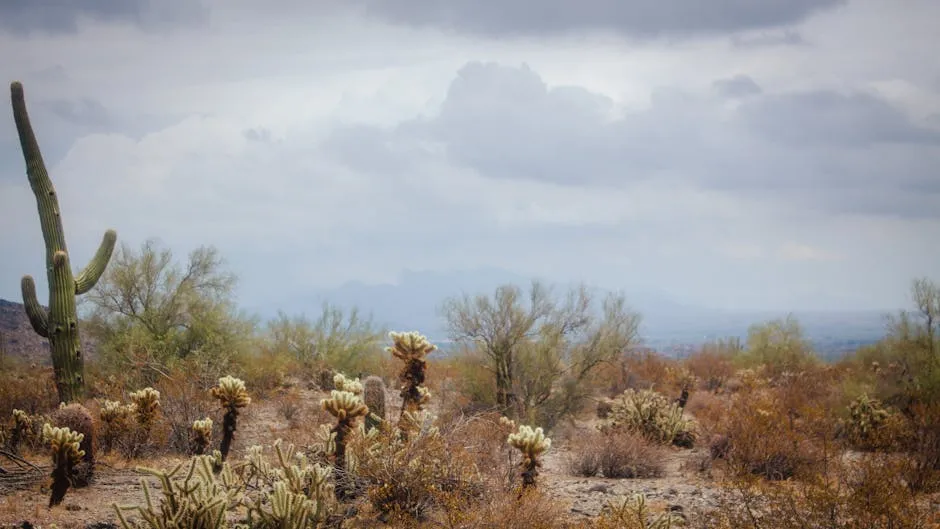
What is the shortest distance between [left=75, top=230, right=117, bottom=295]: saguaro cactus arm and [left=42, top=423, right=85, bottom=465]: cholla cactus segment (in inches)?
178

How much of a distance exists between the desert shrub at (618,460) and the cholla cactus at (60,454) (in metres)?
7.56

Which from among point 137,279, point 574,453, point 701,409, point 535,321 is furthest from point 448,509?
point 137,279

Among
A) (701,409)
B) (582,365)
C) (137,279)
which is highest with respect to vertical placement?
(137,279)

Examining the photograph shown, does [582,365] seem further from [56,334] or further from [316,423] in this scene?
[56,334]

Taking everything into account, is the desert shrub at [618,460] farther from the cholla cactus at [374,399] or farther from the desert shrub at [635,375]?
the desert shrub at [635,375]

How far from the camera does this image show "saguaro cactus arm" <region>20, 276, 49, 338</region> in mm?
12297

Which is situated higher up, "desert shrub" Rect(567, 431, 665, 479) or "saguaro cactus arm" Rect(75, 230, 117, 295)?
"saguaro cactus arm" Rect(75, 230, 117, 295)

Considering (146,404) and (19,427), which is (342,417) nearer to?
(146,404)

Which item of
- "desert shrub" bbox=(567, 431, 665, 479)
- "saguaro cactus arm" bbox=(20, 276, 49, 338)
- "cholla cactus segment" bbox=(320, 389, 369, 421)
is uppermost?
"saguaro cactus arm" bbox=(20, 276, 49, 338)

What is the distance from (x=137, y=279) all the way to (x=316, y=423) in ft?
32.1

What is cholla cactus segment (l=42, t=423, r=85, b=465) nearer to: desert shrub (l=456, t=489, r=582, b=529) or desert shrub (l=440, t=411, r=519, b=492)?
desert shrub (l=440, t=411, r=519, b=492)

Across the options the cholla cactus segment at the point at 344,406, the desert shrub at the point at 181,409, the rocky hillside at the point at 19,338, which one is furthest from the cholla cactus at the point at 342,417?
the rocky hillside at the point at 19,338

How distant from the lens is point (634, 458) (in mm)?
12883

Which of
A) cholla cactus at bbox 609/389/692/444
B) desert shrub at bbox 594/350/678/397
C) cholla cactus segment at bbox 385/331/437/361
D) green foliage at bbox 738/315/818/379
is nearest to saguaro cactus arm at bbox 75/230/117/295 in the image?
cholla cactus segment at bbox 385/331/437/361
